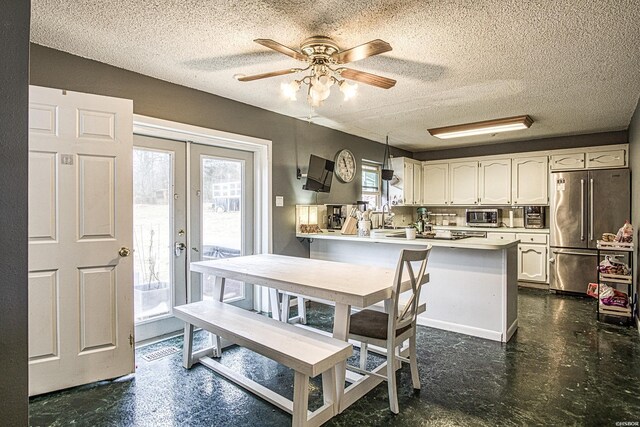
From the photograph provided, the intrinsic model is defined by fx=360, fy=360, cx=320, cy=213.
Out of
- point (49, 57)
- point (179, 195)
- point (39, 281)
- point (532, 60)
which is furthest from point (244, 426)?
point (532, 60)

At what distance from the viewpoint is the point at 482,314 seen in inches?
134

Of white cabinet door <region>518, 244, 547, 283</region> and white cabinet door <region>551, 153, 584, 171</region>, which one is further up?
white cabinet door <region>551, 153, 584, 171</region>

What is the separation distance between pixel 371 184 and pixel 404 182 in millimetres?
657

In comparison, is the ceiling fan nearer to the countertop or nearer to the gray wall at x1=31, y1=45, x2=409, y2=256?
the gray wall at x1=31, y1=45, x2=409, y2=256

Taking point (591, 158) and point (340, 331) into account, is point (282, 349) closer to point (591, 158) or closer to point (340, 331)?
point (340, 331)

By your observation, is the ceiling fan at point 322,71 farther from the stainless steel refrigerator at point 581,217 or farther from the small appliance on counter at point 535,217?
the small appliance on counter at point 535,217

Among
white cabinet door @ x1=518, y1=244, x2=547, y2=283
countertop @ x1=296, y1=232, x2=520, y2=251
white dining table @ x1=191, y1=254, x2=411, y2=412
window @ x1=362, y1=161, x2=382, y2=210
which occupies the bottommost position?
white cabinet door @ x1=518, y1=244, x2=547, y2=283

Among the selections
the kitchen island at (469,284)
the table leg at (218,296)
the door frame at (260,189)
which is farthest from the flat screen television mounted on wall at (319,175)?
the table leg at (218,296)

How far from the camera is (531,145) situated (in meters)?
5.87

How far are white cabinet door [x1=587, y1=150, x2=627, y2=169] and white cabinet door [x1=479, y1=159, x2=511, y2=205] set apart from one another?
109 cm

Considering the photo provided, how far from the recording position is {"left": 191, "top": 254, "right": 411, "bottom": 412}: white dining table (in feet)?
6.82

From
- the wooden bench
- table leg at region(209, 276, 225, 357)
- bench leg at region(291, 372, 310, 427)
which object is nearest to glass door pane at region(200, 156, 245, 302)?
table leg at region(209, 276, 225, 357)

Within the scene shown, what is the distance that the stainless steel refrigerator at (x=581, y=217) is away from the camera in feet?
15.7

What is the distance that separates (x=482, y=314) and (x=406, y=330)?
141cm
